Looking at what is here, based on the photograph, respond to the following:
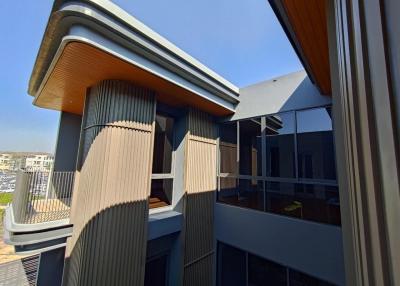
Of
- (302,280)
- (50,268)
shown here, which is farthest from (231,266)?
(50,268)

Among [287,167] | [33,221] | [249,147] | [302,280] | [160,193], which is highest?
[249,147]

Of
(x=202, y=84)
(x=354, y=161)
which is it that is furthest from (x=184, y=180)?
(x=354, y=161)

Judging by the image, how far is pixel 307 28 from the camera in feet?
7.92

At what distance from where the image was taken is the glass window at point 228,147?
672 centimetres

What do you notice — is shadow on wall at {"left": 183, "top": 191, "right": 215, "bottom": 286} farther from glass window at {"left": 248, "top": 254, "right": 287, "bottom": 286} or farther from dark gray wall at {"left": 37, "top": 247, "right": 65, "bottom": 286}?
dark gray wall at {"left": 37, "top": 247, "right": 65, "bottom": 286}

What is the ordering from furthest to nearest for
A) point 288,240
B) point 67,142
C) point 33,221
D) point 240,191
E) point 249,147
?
point 249,147
point 67,142
point 240,191
point 288,240
point 33,221

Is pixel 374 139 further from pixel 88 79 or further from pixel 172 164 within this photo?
pixel 172 164

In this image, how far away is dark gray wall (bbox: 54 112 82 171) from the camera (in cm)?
646

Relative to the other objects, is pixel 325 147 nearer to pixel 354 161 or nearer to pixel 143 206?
pixel 143 206

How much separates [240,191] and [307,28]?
16.7ft

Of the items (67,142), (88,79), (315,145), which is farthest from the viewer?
(67,142)

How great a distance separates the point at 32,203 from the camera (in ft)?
12.6

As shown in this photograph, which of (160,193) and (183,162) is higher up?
(183,162)

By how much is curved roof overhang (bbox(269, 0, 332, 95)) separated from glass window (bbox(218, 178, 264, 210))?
13.1 feet
